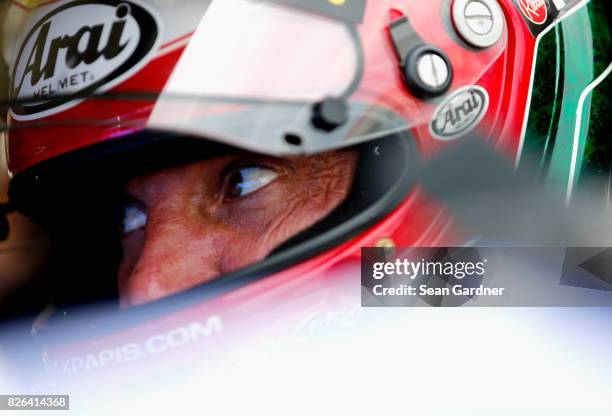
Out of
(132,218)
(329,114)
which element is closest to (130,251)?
(132,218)

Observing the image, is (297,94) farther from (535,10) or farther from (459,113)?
(535,10)

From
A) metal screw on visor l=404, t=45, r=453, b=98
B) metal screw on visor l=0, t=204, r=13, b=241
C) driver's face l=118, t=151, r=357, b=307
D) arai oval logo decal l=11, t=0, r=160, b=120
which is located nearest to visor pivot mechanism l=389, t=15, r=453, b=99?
metal screw on visor l=404, t=45, r=453, b=98

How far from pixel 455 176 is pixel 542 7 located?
0.29 m

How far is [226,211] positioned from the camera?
895 mm

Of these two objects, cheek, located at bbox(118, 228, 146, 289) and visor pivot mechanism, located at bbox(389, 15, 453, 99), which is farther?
cheek, located at bbox(118, 228, 146, 289)

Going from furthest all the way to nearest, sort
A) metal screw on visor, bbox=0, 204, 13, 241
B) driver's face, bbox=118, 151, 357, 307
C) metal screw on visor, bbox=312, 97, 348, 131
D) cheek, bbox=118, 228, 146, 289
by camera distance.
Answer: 1. metal screw on visor, bbox=0, 204, 13, 241
2. cheek, bbox=118, 228, 146, 289
3. driver's face, bbox=118, 151, 357, 307
4. metal screw on visor, bbox=312, 97, 348, 131

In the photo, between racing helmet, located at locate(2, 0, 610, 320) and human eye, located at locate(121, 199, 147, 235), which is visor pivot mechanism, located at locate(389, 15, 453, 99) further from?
human eye, located at locate(121, 199, 147, 235)

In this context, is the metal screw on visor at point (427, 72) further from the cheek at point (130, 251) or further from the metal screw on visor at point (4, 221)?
the metal screw on visor at point (4, 221)

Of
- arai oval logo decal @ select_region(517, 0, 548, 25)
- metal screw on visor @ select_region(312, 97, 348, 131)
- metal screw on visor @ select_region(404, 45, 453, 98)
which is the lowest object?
metal screw on visor @ select_region(312, 97, 348, 131)

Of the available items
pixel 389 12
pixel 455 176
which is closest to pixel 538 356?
pixel 455 176

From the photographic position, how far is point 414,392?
91 centimetres

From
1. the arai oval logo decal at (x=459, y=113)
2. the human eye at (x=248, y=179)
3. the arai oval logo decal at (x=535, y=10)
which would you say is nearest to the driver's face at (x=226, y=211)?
the human eye at (x=248, y=179)

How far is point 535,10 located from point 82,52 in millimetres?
590

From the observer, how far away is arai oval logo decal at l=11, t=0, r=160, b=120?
0.79 metres
